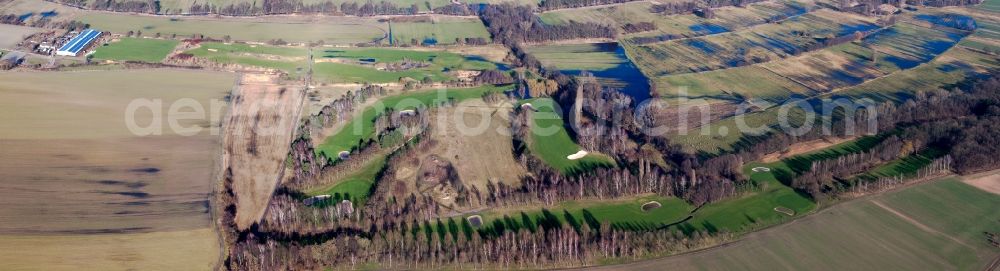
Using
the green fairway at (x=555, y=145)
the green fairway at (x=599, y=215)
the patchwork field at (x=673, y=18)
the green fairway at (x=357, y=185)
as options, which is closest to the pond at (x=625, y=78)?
the green fairway at (x=555, y=145)

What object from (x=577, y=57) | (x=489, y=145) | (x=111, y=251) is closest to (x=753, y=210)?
(x=489, y=145)

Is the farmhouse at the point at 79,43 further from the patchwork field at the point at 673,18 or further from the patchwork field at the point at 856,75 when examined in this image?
the patchwork field at the point at 856,75

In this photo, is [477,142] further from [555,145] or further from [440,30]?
[440,30]

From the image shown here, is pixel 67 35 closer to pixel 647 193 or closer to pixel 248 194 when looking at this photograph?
pixel 248 194

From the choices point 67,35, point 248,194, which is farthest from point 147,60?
point 248,194

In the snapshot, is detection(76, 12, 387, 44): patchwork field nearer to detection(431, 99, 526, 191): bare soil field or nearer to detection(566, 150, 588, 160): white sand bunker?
detection(431, 99, 526, 191): bare soil field

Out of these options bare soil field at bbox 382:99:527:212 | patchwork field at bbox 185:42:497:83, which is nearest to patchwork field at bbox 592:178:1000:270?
bare soil field at bbox 382:99:527:212
